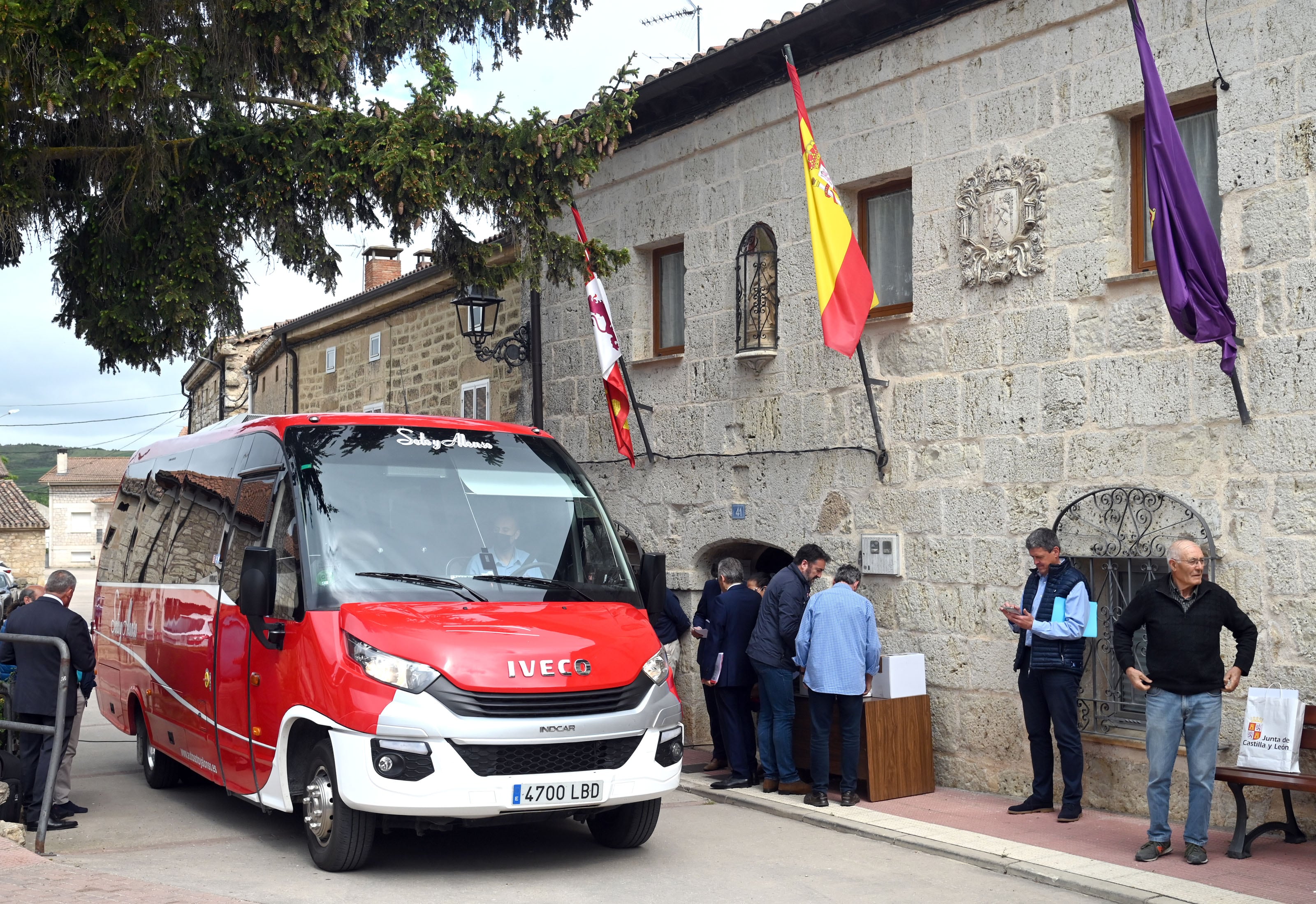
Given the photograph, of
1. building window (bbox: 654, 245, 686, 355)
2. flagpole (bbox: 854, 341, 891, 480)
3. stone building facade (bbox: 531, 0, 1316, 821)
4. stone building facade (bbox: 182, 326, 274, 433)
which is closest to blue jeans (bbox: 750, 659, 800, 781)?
stone building facade (bbox: 531, 0, 1316, 821)

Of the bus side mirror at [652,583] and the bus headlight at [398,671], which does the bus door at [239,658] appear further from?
the bus side mirror at [652,583]

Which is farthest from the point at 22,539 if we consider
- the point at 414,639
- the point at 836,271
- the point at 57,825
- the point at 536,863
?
the point at 414,639

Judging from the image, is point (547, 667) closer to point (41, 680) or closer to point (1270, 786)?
point (41, 680)

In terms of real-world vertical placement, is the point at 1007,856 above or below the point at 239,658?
below

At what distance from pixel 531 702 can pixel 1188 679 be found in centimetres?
343

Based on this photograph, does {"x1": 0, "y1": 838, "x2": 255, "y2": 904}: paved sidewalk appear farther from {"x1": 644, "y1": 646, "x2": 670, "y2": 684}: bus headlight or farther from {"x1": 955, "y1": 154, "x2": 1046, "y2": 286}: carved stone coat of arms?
{"x1": 955, "y1": 154, "x2": 1046, "y2": 286}: carved stone coat of arms

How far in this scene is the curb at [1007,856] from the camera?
20.4 feet

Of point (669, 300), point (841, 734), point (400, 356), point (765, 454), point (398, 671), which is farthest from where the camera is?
point (400, 356)

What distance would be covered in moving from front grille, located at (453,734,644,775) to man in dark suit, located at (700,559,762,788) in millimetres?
2843

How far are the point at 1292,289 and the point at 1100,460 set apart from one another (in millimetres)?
1574

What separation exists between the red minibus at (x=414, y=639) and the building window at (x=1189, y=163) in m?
3.85

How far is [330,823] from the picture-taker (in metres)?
6.56

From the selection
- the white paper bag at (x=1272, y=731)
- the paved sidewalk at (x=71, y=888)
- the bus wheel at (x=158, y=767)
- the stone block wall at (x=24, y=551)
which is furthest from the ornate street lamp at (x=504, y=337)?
the stone block wall at (x=24, y=551)

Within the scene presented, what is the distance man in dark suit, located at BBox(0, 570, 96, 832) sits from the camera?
24.3 feet
